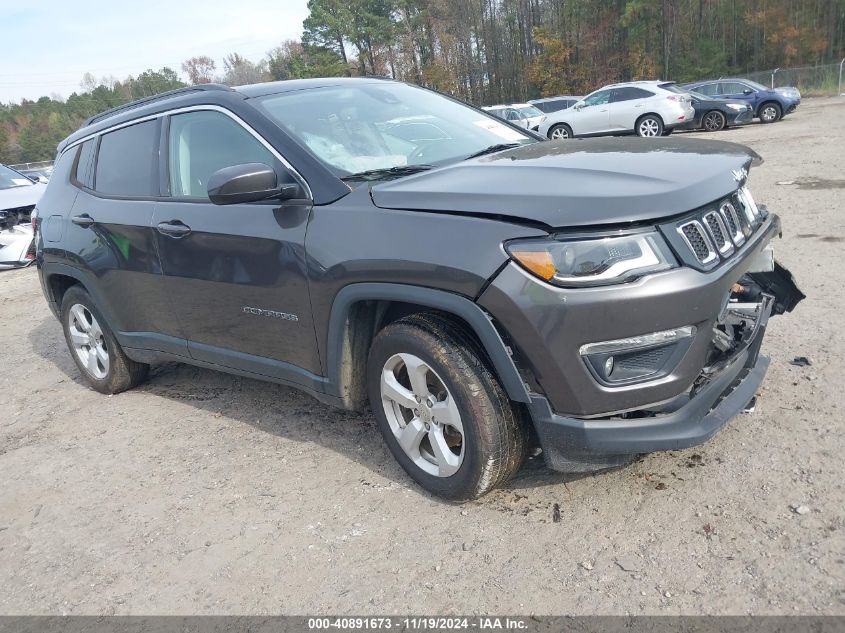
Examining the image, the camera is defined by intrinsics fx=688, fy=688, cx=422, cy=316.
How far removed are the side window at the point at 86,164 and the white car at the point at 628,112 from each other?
15.0 meters

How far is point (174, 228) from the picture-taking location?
367 centimetres

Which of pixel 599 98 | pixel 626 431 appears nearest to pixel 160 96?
pixel 626 431

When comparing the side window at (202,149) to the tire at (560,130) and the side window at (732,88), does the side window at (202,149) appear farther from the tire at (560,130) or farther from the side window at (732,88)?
the side window at (732,88)

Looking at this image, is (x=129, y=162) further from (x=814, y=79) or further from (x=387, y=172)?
(x=814, y=79)

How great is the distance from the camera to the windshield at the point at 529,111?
22.0 m

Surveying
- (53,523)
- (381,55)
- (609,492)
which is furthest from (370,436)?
(381,55)

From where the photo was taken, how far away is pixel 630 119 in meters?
19.0

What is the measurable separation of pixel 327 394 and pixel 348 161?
43.4 inches

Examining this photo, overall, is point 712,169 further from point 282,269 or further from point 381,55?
point 381,55

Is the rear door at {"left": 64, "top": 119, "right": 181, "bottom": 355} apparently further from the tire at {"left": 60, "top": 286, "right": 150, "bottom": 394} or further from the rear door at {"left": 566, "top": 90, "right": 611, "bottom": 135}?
the rear door at {"left": 566, "top": 90, "right": 611, "bottom": 135}

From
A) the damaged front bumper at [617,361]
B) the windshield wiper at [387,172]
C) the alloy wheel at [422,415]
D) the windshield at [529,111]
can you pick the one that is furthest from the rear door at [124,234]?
the windshield at [529,111]

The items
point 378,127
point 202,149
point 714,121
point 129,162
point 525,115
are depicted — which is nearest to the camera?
point 378,127

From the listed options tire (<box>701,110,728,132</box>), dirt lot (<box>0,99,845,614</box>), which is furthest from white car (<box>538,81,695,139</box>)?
dirt lot (<box>0,99,845,614</box>)

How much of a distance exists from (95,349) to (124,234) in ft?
3.93
